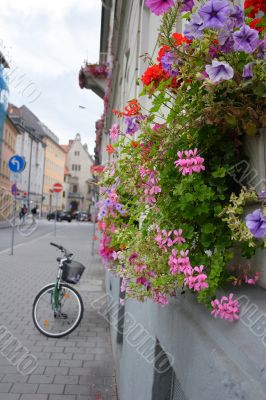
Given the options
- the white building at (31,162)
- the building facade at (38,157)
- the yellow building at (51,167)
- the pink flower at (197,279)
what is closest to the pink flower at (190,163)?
the pink flower at (197,279)

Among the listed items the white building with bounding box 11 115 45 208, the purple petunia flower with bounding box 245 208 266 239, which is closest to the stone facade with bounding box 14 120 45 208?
the white building with bounding box 11 115 45 208

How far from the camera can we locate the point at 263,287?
163 cm

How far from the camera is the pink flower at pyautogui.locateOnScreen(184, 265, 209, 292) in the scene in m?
1.58

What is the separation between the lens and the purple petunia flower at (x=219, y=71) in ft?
4.56

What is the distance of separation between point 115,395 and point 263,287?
3.09 m

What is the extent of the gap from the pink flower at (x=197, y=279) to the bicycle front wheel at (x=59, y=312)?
4747mm

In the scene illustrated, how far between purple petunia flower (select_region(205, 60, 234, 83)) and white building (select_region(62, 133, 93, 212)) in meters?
100

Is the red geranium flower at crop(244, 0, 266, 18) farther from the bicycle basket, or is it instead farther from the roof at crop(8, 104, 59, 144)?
the roof at crop(8, 104, 59, 144)

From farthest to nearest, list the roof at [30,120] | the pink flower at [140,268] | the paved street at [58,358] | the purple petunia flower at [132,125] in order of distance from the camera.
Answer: the roof at [30,120], the paved street at [58,358], the purple petunia flower at [132,125], the pink flower at [140,268]

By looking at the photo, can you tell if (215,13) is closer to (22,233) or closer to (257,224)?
(257,224)

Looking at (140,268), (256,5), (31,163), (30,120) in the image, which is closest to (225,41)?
(256,5)

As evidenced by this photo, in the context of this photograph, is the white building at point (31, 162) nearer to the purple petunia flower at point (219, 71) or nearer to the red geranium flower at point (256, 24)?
the red geranium flower at point (256, 24)

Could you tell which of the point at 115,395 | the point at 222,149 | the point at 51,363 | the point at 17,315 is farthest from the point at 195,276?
the point at 17,315

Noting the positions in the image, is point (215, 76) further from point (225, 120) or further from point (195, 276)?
point (195, 276)
